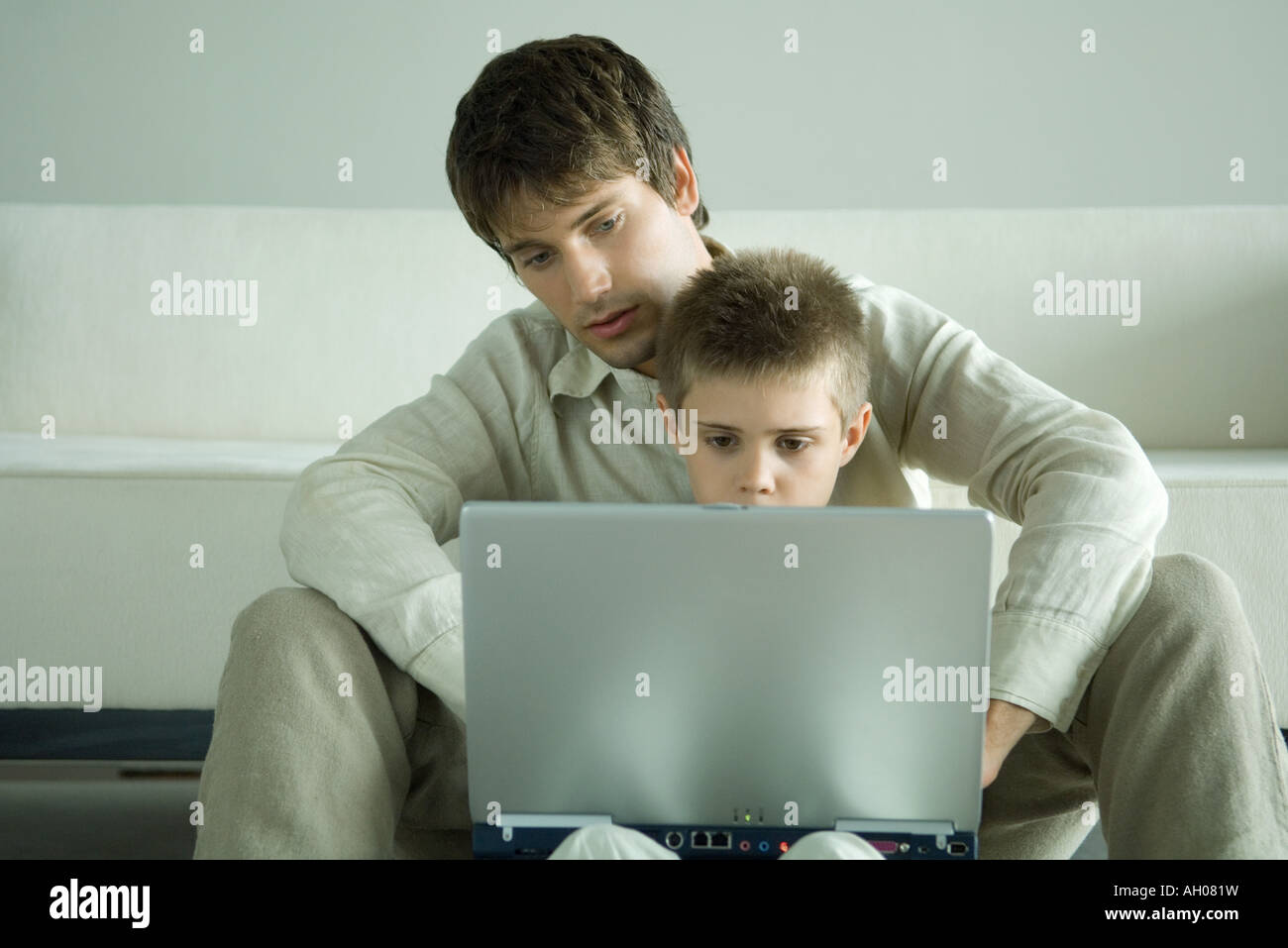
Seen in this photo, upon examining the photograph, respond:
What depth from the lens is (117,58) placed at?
8.64ft

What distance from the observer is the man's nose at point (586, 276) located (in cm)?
125

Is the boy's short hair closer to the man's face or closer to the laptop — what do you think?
the man's face

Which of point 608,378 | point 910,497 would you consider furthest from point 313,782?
point 910,497

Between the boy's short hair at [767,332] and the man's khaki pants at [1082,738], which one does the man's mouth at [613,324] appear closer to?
the boy's short hair at [767,332]

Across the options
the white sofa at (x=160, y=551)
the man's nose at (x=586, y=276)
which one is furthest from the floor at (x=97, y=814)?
the man's nose at (x=586, y=276)

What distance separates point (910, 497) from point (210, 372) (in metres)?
1.36

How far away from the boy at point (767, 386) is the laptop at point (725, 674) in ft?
1.10

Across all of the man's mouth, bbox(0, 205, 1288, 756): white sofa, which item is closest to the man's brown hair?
the man's mouth

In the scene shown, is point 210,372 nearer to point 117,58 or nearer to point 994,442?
point 117,58

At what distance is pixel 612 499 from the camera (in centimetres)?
134

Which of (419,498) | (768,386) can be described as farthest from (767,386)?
(419,498)

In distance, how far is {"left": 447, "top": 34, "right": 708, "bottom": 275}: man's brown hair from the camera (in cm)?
128

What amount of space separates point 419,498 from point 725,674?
466mm

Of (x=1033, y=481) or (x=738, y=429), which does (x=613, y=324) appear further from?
(x=1033, y=481)
